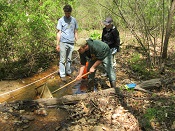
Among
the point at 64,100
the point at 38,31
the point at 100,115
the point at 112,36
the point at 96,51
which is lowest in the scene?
the point at 100,115

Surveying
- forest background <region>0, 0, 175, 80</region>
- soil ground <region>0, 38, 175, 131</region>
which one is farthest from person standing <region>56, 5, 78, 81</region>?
soil ground <region>0, 38, 175, 131</region>

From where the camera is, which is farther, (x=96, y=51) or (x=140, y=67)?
(x=140, y=67)

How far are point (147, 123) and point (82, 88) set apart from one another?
2800mm

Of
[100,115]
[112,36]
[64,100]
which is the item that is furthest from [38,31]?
[100,115]

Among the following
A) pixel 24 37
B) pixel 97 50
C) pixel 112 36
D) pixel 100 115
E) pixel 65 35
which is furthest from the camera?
pixel 24 37

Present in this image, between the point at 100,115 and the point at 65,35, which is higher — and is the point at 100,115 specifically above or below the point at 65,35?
below

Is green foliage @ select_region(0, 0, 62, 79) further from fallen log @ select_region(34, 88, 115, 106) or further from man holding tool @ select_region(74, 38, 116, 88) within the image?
man holding tool @ select_region(74, 38, 116, 88)

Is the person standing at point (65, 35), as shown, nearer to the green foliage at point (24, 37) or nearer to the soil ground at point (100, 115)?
the green foliage at point (24, 37)

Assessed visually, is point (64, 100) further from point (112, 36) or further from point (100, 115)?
point (112, 36)

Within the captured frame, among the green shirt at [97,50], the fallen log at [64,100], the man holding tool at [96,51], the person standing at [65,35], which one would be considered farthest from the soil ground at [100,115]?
the person standing at [65,35]

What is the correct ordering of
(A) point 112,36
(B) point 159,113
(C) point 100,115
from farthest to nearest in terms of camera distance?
(A) point 112,36
(C) point 100,115
(B) point 159,113

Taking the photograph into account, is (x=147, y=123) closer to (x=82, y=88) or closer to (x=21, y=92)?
(x=82, y=88)

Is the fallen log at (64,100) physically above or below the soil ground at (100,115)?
above

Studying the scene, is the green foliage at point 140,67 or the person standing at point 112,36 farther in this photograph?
the green foliage at point 140,67
